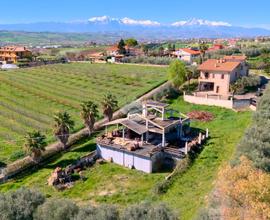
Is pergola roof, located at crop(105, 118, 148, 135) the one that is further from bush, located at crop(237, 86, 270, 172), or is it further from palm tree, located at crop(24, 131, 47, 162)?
bush, located at crop(237, 86, 270, 172)

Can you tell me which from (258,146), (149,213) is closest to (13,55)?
(258,146)

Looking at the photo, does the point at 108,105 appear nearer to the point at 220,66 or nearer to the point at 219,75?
the point at 219,75

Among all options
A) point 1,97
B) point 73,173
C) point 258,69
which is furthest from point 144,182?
point 258,69

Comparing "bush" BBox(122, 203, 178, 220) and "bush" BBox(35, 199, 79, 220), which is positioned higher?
"bush" BBox(122, 203, 178, 220)

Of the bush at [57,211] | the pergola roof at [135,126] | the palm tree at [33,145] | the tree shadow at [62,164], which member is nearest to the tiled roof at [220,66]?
the pergola roof at [135,126]

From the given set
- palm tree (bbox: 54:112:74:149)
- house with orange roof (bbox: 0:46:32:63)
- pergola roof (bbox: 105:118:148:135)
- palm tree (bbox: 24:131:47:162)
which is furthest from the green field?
house with orange roof (bbox: 0:46:32:63)

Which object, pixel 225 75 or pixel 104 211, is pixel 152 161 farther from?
pixel 225 75
